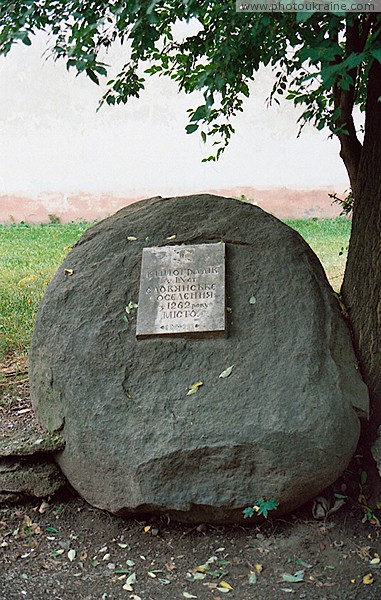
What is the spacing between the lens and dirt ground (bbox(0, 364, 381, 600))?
2.82 m

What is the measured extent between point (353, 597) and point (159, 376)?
124 centimetres

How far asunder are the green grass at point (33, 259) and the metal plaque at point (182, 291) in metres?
0.91

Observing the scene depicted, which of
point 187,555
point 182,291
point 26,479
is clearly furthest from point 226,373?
point 26,479

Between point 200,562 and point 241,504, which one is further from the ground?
point 241,504

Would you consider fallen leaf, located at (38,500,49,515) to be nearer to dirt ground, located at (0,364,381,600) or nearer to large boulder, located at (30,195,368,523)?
dirt ground, located at (0,364,381,600)

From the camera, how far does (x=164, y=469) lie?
300 centimetres

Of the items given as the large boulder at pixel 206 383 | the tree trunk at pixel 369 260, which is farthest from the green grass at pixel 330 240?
the large boulder at pixel 206 383

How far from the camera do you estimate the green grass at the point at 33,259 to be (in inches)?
218

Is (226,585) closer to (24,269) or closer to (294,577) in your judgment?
(294,577)

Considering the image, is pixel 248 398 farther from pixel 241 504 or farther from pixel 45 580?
pixel 45 580

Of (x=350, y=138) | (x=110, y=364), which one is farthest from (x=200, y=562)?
(x=350, y=138)

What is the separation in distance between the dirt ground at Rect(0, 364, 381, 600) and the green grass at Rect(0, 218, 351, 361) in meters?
1.76

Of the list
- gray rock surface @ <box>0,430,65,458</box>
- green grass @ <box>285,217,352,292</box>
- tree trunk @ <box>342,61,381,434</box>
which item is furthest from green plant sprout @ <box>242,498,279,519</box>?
green grass @ <box>285,217,352,292</box>

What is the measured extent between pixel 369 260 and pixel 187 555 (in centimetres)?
169
